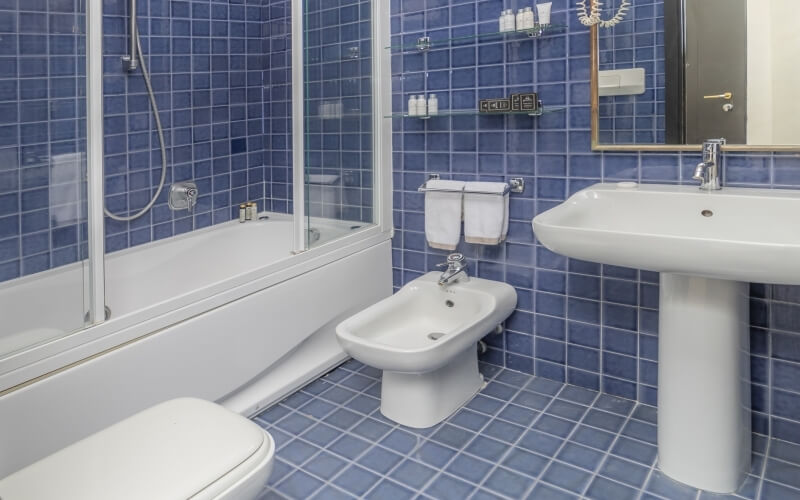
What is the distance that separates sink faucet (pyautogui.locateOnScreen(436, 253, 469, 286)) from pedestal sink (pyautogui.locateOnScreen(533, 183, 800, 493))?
2.19ft

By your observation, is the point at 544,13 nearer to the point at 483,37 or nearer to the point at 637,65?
the point at 483,37

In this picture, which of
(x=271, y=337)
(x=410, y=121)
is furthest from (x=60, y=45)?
(x=410, y=121)

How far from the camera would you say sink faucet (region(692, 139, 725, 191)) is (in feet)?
6.53

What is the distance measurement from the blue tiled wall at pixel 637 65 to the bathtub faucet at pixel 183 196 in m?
1.86

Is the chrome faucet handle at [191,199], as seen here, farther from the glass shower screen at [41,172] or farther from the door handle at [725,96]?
the door handle at [725,96]

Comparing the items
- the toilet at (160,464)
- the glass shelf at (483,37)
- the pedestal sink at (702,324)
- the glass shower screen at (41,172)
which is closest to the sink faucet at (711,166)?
the pedestal sink at (702,324)

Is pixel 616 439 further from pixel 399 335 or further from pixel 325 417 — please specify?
pixel 325 417

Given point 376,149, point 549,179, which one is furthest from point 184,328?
point 549,179

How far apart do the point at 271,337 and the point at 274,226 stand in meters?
0.91

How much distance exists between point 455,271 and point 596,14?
3.58 ft

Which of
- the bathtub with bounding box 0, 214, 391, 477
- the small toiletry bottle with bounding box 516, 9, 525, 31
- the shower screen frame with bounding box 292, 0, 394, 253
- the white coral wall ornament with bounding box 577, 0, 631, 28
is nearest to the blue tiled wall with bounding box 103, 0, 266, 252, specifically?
the bathtub with bounding box 0, 214, 391, 477

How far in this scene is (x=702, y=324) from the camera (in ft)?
5.83

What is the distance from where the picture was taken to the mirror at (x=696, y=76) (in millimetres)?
1930

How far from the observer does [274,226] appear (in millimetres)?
A: 3107
